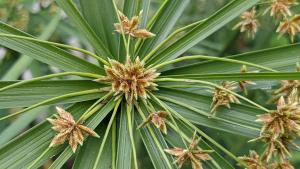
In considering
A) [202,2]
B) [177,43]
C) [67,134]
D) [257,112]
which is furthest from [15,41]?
[202,2]

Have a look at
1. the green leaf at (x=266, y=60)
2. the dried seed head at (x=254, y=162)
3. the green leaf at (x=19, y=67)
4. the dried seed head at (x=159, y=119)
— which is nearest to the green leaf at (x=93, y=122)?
the dried seed head at (x=159, y=119)

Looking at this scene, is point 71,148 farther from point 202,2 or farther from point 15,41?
point 202,2

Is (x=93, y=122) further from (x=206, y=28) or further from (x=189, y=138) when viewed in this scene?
(x=206, y=28)

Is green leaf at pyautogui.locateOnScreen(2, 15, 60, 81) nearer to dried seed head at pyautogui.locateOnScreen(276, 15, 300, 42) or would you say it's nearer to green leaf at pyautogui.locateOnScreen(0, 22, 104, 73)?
green leaf at pyautogui.locateOnScreen(0, 22, 104, 73)

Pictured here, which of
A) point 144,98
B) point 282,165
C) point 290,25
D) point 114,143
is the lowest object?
point 282,165

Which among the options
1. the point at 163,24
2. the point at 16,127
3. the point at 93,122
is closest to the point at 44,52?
the point at 93,122

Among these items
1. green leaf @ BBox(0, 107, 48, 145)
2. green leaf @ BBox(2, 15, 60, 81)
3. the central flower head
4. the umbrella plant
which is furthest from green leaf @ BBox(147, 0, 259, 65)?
green leaf @ BBox(2, 15, 60, 81)
